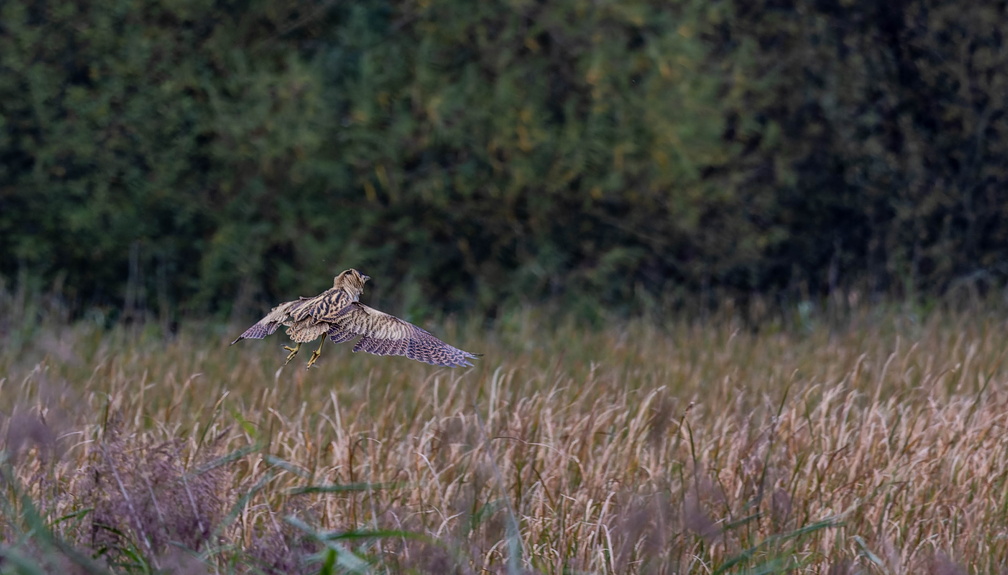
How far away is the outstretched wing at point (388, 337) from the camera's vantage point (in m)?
1.44

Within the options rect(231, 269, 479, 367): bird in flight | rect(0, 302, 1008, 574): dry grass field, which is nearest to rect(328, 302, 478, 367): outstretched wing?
rect(231, 269, 479, 367): bird in flight

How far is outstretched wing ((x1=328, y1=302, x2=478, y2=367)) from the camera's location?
1.44 m

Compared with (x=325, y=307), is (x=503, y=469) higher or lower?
lower

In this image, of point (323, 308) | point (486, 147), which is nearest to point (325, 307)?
point (323, 308)

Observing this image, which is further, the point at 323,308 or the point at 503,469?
the point at 503,469

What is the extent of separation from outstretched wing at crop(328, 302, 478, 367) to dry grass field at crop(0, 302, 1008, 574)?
1.95 feet

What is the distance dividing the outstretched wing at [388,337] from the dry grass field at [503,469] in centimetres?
59

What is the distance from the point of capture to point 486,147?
6812 mm

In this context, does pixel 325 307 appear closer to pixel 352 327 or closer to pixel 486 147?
pixel 352 327

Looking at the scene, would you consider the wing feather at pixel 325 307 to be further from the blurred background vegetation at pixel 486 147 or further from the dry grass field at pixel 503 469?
the blurred background vegetation at pixel 486 147

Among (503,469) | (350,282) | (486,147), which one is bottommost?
(503,469)

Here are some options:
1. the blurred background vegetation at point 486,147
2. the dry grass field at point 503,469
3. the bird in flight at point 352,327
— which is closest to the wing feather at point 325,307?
the bird in flight at point 352,327

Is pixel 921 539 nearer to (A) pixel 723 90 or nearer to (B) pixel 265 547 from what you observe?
(B) pixel 265 547

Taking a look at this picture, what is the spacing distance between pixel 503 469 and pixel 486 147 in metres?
3.65
